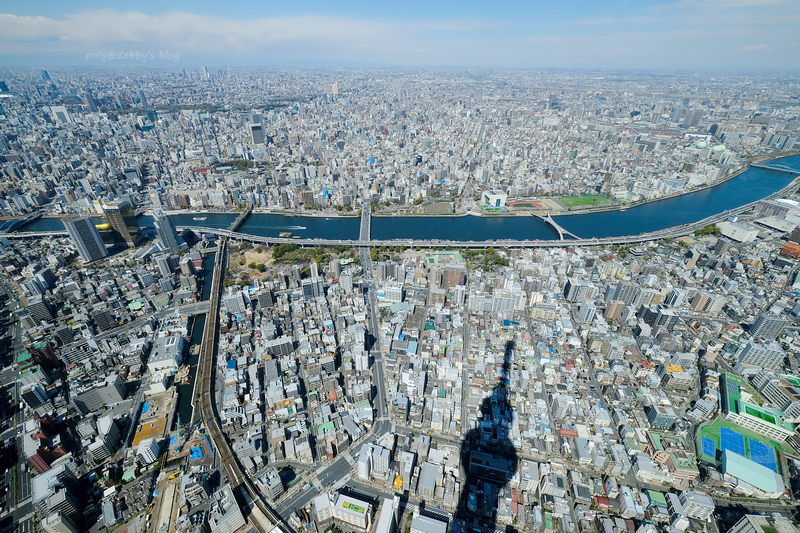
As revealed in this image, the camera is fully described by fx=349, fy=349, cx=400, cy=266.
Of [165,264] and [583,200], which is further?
[583,200]

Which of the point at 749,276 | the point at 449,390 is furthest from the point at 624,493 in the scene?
the point at 749,276

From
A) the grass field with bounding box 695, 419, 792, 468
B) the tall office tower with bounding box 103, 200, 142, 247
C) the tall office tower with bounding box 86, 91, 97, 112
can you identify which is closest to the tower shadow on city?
the grass field with bounding box 695, 419, 792, 468

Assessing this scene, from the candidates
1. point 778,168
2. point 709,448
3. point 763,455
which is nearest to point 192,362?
point 709,448

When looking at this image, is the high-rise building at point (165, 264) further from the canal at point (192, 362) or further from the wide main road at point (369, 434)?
the wide main road at point (369, 434)

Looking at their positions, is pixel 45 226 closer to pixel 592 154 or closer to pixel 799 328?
pixel 799 328

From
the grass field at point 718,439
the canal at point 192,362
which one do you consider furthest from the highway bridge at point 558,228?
the canal at point 192,362

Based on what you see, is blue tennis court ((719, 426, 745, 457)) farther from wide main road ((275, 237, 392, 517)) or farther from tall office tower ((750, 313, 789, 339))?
wide main road ((275, 237, 392, 517))

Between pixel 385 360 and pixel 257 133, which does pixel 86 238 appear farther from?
pixel 257 133
